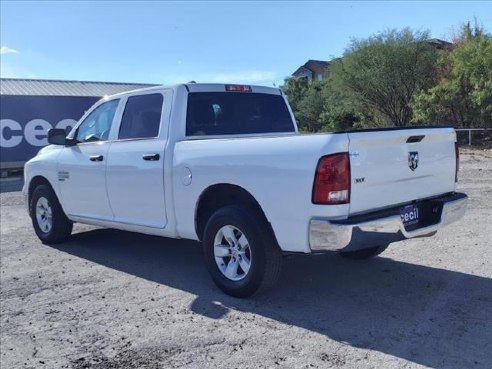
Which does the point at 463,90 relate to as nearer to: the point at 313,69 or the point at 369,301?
the point at 369,301

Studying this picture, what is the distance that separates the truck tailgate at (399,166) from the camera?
4.21 metres

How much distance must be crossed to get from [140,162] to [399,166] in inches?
108

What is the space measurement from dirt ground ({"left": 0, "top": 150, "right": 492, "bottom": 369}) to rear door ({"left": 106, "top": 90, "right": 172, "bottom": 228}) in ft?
2.44

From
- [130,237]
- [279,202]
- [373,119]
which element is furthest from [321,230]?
[373,119]

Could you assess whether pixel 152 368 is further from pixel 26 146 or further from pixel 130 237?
pixel 26 146

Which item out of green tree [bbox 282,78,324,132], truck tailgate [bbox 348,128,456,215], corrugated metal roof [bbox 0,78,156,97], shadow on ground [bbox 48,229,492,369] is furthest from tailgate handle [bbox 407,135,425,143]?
green tree [bbox 282,78,324,132]

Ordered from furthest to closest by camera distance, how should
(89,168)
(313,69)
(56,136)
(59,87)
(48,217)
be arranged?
(313,69), (59,87), (48,217), (56,136), (89,168)

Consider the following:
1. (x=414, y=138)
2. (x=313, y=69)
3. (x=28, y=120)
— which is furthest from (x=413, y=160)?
(x=313, y=69)

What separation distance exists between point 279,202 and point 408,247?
2.85 meters

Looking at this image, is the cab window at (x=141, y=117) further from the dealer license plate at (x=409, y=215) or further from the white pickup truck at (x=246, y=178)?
the dealer license plate at (x=409, y=215)

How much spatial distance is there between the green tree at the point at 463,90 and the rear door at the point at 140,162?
58.7 ft

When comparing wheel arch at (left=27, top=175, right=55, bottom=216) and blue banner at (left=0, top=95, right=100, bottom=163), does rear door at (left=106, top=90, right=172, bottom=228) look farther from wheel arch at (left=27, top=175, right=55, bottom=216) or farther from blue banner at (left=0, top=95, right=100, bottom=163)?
blue banner at (left=0, top=95, right=100, bottom=163)

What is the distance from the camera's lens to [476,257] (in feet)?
19.6

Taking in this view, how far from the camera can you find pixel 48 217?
25.0 ft
